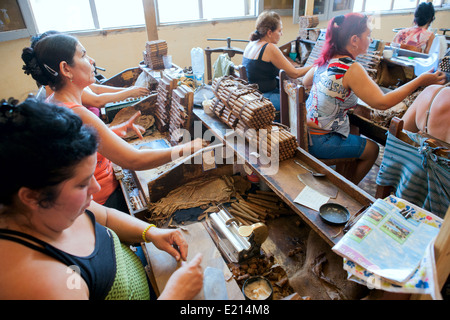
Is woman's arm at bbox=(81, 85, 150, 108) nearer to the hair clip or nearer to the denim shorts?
the hair clip

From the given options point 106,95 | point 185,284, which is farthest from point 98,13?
point 185,284

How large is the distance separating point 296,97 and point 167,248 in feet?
5.81

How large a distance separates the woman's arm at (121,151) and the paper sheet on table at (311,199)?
1.06 m

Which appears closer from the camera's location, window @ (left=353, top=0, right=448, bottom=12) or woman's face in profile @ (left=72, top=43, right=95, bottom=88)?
woman's face in profile @ (left=72, top=43, right=95, bottom=88)

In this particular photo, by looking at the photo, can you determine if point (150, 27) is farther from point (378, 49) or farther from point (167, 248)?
point (167, 248)

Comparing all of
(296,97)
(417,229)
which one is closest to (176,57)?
(296,97)

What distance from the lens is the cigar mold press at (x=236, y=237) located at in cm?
202

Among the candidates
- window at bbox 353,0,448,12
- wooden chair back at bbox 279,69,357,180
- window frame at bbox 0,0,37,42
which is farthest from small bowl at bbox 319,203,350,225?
window at bbox 353,0,448,12

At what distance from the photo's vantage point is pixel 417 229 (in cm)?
149

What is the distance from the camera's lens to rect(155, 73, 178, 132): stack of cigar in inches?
151

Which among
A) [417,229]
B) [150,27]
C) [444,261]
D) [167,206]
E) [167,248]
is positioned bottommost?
[167,206]

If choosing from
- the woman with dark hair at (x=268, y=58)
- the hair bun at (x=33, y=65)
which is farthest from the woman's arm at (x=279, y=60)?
the hair bun at (x=33, y=65)

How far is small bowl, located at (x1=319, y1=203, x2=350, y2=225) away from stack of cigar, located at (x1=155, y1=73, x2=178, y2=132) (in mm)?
2594

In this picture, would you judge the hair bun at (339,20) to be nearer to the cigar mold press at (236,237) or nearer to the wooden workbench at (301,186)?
the wooden workbench at (301,186)
